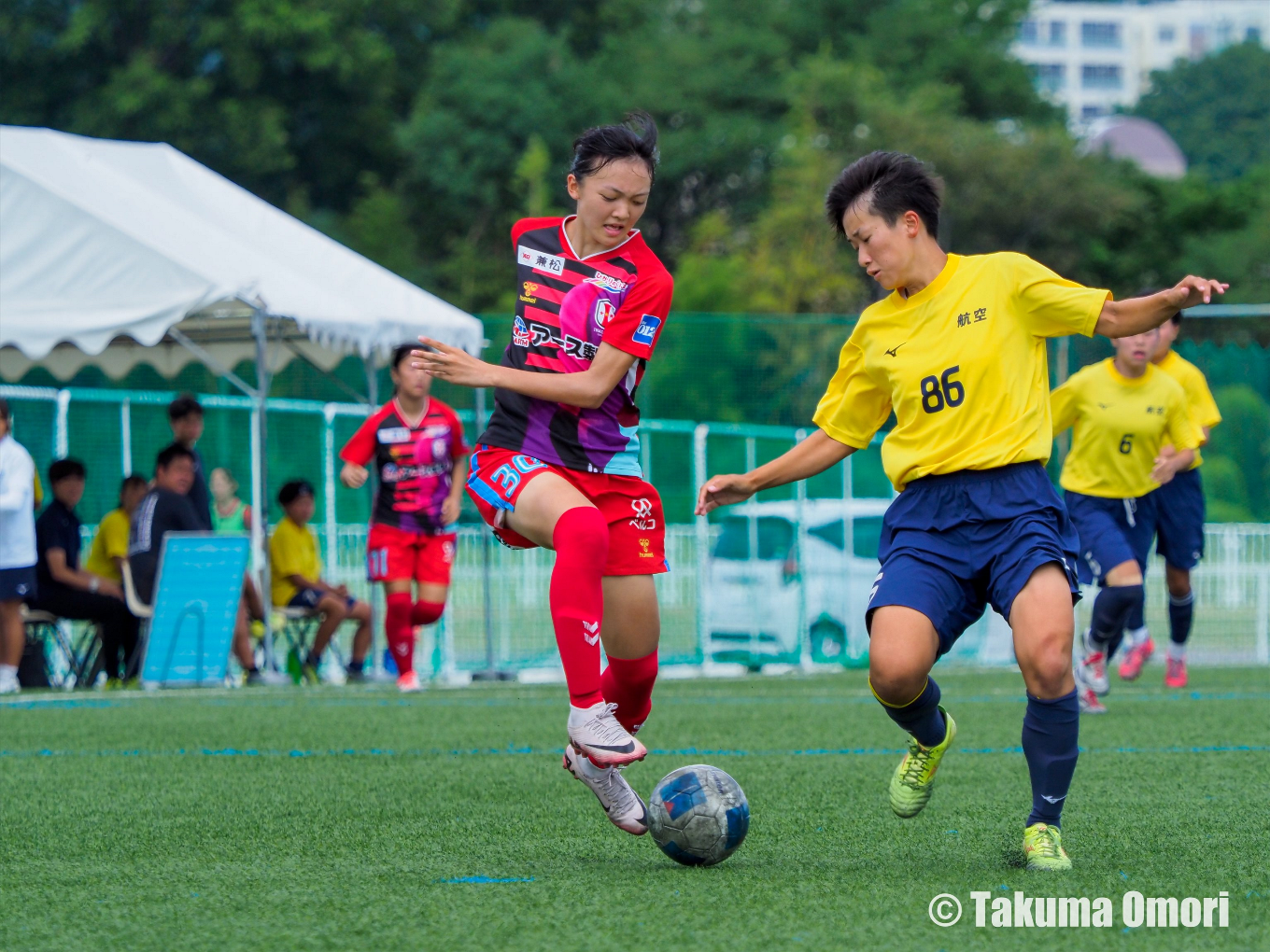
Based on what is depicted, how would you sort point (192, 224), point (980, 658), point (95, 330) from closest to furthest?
point (95, 330)
point (192, 224)
point (980, 658)

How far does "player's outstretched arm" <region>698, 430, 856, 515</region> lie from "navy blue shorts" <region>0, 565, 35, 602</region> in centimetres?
703

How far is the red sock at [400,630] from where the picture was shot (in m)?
10.4

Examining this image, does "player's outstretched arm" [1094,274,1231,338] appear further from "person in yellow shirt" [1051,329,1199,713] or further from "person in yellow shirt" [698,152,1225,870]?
"person in yellow shirt" [1051,329,1199,713]

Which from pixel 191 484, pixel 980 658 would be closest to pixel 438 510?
Result: pixel 191 484

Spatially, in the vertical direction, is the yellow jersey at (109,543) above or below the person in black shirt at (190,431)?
below

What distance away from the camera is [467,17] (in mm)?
40344

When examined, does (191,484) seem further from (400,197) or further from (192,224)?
(400,197)

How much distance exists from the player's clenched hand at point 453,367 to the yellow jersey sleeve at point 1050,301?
1.40m

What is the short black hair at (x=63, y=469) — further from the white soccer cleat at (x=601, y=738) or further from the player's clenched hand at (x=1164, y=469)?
the white soccer cleat at (x=601, y=738)

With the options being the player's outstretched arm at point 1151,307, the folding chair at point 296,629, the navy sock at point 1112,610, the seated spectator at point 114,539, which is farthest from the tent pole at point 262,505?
the player's outstretched arm at point 1151,307

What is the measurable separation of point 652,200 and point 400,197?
5879 millimetres

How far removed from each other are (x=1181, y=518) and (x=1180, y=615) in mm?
1088

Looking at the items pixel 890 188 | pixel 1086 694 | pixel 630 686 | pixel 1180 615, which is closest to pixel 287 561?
pixel 1086 694

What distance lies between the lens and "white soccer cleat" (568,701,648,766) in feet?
14.0
